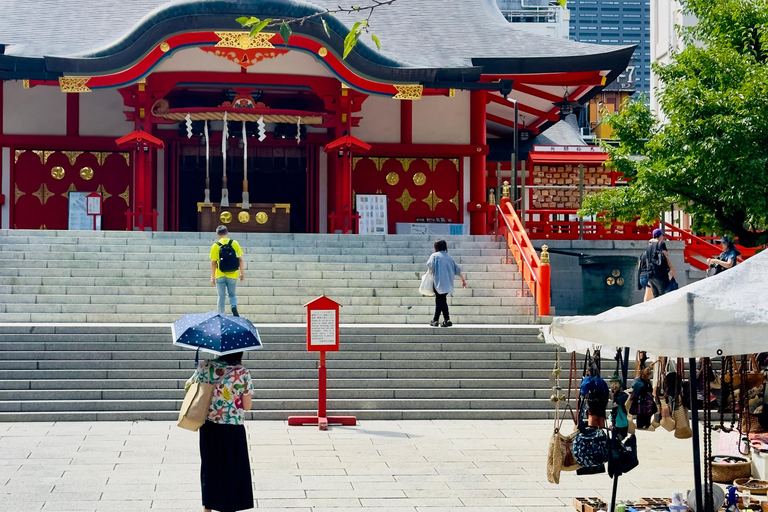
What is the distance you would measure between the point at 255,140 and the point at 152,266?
23.6ft

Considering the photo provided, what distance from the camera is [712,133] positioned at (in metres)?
15.4

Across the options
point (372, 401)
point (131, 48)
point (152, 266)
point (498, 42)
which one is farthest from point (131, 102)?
point (372, 401)

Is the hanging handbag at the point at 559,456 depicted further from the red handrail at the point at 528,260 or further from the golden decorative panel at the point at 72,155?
the golden decorative panel at the point at 72,155

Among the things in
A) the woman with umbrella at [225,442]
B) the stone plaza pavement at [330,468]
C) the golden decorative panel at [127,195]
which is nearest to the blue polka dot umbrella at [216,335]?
the woman with umbrella at [225,442]

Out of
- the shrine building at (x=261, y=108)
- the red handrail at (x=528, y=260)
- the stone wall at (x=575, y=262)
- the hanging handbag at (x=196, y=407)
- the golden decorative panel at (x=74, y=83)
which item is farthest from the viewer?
the golden decorative panel at (x=74, y=83)

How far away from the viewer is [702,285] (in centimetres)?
628

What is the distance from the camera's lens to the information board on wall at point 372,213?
22641mm

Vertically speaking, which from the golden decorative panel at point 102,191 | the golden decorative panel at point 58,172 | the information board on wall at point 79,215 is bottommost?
the information board on wall at point 79,215

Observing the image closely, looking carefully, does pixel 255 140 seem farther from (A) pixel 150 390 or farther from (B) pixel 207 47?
(A) pixel 150 390

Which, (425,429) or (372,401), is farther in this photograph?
(372,401)

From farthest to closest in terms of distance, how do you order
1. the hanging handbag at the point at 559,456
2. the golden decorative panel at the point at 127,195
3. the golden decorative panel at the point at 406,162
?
the golden decorative panel at the point at 406,162 → the golden decorative panel at the point at 127,195 → the hanging handbag at the point at 559,456

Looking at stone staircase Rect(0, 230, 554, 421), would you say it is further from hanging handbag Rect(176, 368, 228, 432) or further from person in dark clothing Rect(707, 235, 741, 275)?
hanging handbag Rect(176, 368, 228, 432)

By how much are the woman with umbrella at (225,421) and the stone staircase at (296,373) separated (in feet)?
16.3

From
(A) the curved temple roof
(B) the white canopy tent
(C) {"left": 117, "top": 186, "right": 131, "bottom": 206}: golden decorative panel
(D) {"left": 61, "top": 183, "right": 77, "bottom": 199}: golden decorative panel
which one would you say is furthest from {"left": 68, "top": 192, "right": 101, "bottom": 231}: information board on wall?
(B) the white canopy tent
